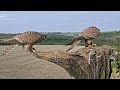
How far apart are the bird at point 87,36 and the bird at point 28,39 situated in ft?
1.49

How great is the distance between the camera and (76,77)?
6.07 m

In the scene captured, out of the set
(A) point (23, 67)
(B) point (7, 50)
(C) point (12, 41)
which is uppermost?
(C) point (12, 41)

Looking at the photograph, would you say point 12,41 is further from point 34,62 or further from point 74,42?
point 74,42

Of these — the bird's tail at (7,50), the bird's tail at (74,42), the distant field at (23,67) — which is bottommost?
the distant field at (23,67)

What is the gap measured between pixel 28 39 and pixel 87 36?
0.88m

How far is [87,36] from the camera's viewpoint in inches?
236

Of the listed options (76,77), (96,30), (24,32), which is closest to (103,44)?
(96,30)

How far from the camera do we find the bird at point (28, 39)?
19.2 feet

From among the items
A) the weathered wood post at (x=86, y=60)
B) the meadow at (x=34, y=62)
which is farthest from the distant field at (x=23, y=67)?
the weathered wood post at (x=86, y=60)

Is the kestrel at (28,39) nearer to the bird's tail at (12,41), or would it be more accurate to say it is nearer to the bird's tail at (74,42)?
the bird's tail at (12,41)

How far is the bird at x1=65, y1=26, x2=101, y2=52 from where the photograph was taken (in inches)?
232

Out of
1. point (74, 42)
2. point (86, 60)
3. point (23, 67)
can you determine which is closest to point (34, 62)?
point (23, 67)
